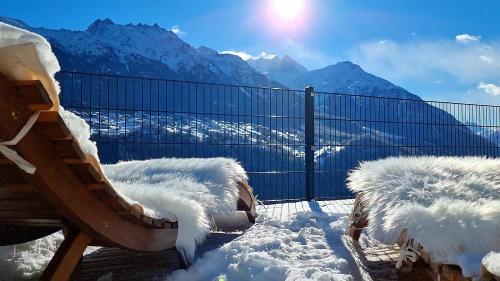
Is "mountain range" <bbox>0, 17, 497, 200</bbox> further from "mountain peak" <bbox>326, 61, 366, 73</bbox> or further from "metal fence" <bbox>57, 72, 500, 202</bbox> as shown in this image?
"mountain peak" <bbox>326, 61, 366, 73</bbox>

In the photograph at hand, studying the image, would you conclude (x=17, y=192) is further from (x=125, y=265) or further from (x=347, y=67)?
(x=347, y=67)

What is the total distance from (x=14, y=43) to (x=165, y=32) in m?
119

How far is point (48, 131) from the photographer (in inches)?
55.9

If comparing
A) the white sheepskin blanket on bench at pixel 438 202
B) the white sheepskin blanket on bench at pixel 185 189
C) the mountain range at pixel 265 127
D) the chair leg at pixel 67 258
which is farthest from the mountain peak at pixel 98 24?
the chair leg at pixel 67 258

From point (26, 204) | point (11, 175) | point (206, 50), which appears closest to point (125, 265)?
point (26, 204)

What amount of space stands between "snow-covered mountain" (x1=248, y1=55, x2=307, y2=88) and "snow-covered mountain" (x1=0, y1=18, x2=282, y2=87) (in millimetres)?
17363

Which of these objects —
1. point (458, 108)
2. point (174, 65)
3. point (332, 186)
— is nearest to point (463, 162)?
point (332, 186)

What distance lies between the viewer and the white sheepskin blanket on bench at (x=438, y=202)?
73.3 inches

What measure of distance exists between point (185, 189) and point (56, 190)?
145 centimetres

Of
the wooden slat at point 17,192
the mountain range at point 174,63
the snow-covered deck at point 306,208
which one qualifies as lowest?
the snow-covered deck at point 306,208

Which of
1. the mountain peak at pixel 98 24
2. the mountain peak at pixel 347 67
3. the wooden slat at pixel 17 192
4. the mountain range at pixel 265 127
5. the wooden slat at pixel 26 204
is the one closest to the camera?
the wooden slat at pixel 17 192

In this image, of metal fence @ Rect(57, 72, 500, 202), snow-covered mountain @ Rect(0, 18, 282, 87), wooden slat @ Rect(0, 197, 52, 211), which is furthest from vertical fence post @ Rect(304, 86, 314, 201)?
snow-covered mountain @ Rect(0, 18, 282, 87)

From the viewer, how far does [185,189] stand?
3.02 meters

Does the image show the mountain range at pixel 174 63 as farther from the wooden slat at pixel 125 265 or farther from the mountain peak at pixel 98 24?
the wooden slat at pixel 125 265
